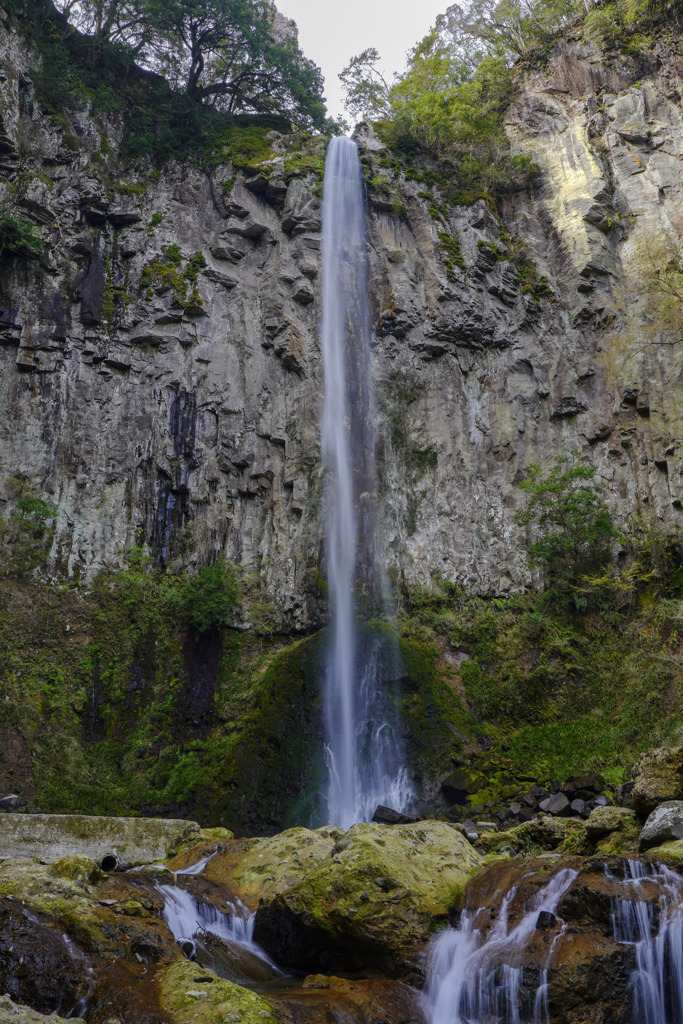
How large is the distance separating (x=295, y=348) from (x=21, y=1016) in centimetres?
1586

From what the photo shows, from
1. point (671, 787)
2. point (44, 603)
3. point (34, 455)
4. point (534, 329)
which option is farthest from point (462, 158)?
point (671, 787)

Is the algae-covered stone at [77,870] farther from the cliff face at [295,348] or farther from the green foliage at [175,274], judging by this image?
the green foliage at [175,274]

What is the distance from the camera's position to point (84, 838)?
9.73 meters

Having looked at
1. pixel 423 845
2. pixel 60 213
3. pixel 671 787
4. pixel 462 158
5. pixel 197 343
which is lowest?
pixel 423 845

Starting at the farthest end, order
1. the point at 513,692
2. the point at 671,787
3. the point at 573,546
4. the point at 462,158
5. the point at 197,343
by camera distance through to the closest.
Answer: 1. the point at 462,158
2. the point at 197,343
3. the point at 573,546
4. the point at 513,692
5. the point at 671,787

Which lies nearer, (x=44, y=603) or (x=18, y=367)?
(x=44, y=603)

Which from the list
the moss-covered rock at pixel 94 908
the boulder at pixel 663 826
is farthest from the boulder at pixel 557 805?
the moss-covered rock at pixel 94 908

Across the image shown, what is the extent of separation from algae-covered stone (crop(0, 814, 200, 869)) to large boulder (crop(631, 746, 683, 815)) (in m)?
6.13

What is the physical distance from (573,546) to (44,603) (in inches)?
449

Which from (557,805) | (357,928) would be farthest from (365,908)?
(557,805)

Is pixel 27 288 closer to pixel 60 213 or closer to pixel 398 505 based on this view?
pixel 60 213

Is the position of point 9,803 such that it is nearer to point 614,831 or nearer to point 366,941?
point 366,941

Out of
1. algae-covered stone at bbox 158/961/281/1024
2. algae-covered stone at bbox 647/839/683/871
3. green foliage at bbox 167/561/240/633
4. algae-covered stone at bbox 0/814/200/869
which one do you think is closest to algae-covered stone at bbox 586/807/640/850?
algae-covered stone at bbox 647/839/683/871

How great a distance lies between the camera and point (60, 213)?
1819 cm
